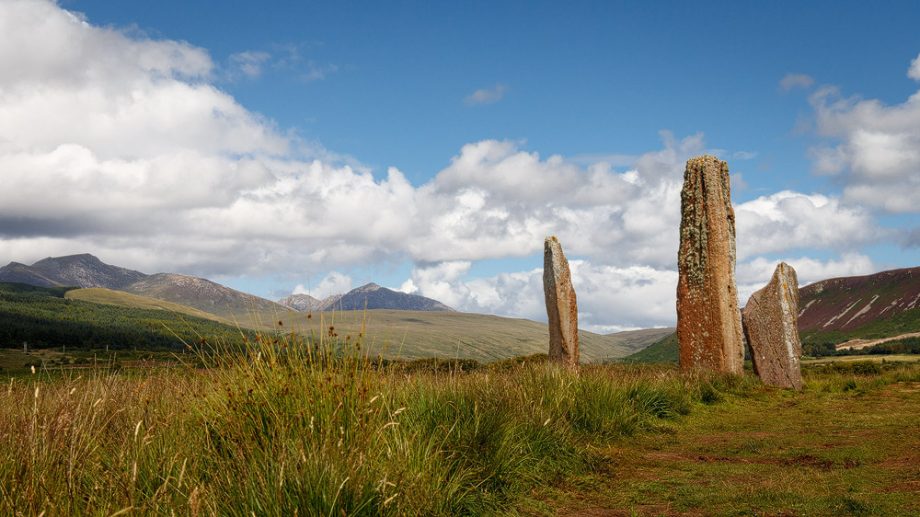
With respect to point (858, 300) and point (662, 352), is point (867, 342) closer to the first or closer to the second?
point (858, 300)

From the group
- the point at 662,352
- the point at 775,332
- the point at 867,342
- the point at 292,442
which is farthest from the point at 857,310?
the point at 292,442

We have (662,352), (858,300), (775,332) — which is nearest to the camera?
(775,332)

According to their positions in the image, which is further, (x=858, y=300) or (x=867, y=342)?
(x=858, y=300)

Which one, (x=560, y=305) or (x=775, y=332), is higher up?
(x=560, y=305)

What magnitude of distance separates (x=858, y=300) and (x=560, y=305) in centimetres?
10421

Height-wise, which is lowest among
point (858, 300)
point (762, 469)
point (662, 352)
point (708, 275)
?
point (662, 352)

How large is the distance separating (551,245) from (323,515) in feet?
52.8

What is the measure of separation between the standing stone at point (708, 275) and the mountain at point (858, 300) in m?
90.1

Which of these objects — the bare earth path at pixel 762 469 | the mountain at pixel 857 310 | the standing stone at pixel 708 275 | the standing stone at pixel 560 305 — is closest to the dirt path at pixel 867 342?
the mountain at pixel 857 310

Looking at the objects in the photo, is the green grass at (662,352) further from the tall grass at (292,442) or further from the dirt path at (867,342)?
the tall grass at (292,442)

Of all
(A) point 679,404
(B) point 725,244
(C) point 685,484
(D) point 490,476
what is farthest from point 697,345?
(D) point 490,476

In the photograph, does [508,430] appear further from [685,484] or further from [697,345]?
[697,345]

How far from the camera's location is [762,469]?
7.69m

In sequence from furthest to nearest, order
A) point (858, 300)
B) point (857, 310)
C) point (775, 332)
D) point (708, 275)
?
point (858, 300)
point (857, 310)
point (708, 275)
point (775, 332)
